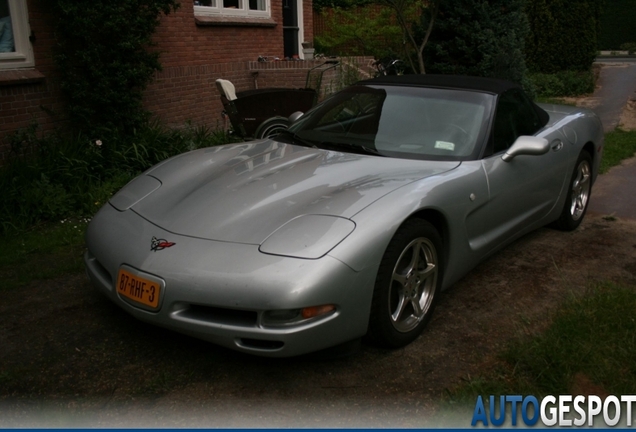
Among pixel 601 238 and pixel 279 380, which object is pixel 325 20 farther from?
pixel 279 380

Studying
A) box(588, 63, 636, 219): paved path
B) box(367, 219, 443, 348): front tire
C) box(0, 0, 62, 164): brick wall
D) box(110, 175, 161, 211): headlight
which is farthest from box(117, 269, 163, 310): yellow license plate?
box(588, 63, 636, 219): paved path

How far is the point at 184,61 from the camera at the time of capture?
943 cm

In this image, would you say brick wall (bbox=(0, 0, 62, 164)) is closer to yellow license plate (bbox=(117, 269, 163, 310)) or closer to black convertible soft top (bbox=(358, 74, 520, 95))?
black convertible soft top (bbox=(358, 74, 520, 95))

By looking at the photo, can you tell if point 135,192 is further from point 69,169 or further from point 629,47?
point 629,47

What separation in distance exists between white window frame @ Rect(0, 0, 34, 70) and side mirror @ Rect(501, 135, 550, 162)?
522cm

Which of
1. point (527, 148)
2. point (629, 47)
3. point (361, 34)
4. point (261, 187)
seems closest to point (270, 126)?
point (527, 148)

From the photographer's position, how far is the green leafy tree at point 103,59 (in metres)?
6.82

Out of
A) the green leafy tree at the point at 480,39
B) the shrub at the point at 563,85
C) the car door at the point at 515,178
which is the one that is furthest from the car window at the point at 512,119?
the shrub at the point at 563,85

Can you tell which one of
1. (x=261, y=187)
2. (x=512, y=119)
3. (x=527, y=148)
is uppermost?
(x=512, y=119)

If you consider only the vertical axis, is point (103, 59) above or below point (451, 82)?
above

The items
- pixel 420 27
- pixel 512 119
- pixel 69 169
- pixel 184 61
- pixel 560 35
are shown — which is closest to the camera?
pixel 512 119

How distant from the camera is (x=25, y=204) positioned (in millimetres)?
5656

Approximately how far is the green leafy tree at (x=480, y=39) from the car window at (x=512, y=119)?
17.4ft

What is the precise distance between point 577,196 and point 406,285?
2.68 m
